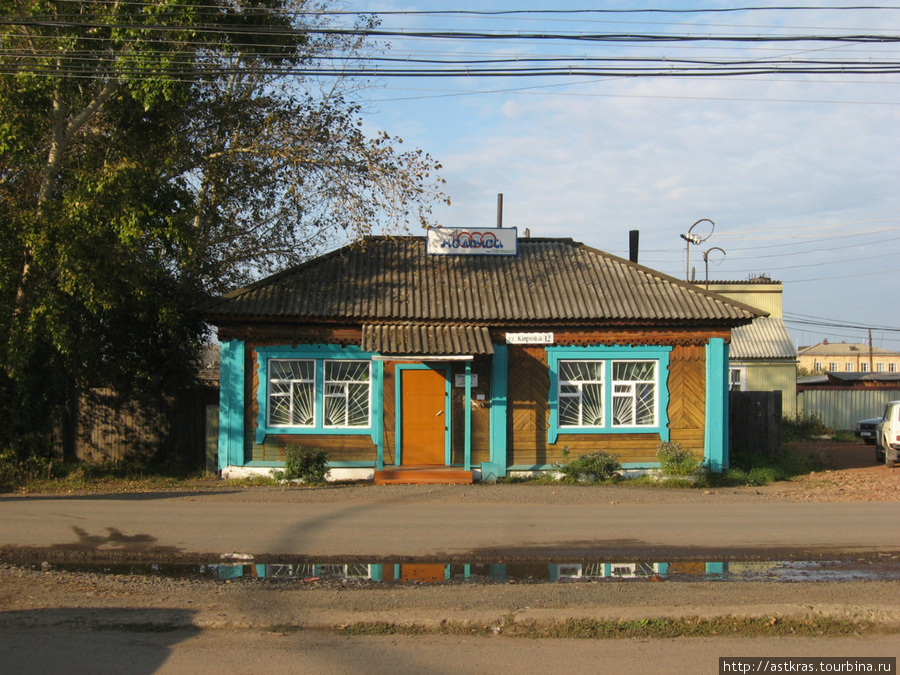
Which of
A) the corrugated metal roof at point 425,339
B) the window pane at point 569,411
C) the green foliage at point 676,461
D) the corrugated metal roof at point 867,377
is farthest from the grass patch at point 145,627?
the corrugated metal roof at point 867,377

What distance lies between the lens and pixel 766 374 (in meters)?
30.9

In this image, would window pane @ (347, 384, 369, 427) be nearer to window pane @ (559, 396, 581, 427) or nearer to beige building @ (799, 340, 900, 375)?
window pane @ (559, 396, 581, 427)

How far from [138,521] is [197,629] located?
463 centimetres

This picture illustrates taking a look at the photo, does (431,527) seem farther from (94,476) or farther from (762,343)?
(762,343)

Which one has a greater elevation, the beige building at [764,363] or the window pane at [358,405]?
the beige building at [764,363]

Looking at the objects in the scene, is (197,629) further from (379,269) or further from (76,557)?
(379,269)

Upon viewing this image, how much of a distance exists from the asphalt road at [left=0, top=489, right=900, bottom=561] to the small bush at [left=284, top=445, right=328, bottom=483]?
6.40ft

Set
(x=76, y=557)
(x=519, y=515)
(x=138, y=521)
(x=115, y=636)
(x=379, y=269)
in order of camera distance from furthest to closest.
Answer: (x=379, y=269)
(x=519, y=515)
(x=138, y=521)
(x=76, y=557)
(x=115, y=636)

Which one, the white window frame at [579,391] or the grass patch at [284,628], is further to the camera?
the white window frame at [579,391]

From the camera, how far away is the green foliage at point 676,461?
14453 millimetres

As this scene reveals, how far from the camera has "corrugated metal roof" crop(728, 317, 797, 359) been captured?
30.6 metres

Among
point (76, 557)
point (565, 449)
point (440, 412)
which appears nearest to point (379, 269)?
point (440, 412)

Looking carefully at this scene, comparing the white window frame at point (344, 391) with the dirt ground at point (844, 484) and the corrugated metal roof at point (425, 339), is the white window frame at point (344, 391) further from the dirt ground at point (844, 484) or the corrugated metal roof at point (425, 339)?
the dirt ground at point (844, 484)

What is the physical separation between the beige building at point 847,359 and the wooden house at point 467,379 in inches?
3388
